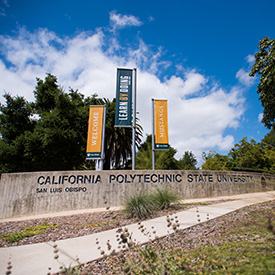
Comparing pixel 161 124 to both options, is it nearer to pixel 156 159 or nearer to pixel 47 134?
pixel 47 134

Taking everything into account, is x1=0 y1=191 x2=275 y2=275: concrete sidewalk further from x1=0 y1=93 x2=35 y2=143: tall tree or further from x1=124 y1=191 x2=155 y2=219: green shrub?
x1=0 y1=93 x2=35 y2=143: tall tree

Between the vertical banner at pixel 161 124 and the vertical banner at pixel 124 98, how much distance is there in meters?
1.84

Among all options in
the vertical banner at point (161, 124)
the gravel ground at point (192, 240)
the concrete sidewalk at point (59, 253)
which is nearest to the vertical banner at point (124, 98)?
the vertical banner at point (161, 124)

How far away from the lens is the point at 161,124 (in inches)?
486

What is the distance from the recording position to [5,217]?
8.66 meters

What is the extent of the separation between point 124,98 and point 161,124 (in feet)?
9.60

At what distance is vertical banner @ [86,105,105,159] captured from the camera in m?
11.7

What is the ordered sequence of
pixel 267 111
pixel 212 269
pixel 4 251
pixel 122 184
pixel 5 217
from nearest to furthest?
pixel 212 269 < pixel 4 251 < pixel 5 217 < pixel 122 184 < pixel 267 111

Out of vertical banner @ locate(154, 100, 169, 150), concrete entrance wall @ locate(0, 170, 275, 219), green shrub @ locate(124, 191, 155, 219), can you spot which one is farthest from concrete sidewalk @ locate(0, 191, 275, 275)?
vertical banner @ locate(154, 100, 169, 150)

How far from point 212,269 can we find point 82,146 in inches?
771

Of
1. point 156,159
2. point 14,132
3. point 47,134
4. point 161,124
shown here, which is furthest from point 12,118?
point 156,159

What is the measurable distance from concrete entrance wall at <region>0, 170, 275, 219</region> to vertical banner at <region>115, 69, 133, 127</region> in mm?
3609

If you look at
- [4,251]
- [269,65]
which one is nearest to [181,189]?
[4,251]

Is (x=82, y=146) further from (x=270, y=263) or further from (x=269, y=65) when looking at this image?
(x=270, y=263)
